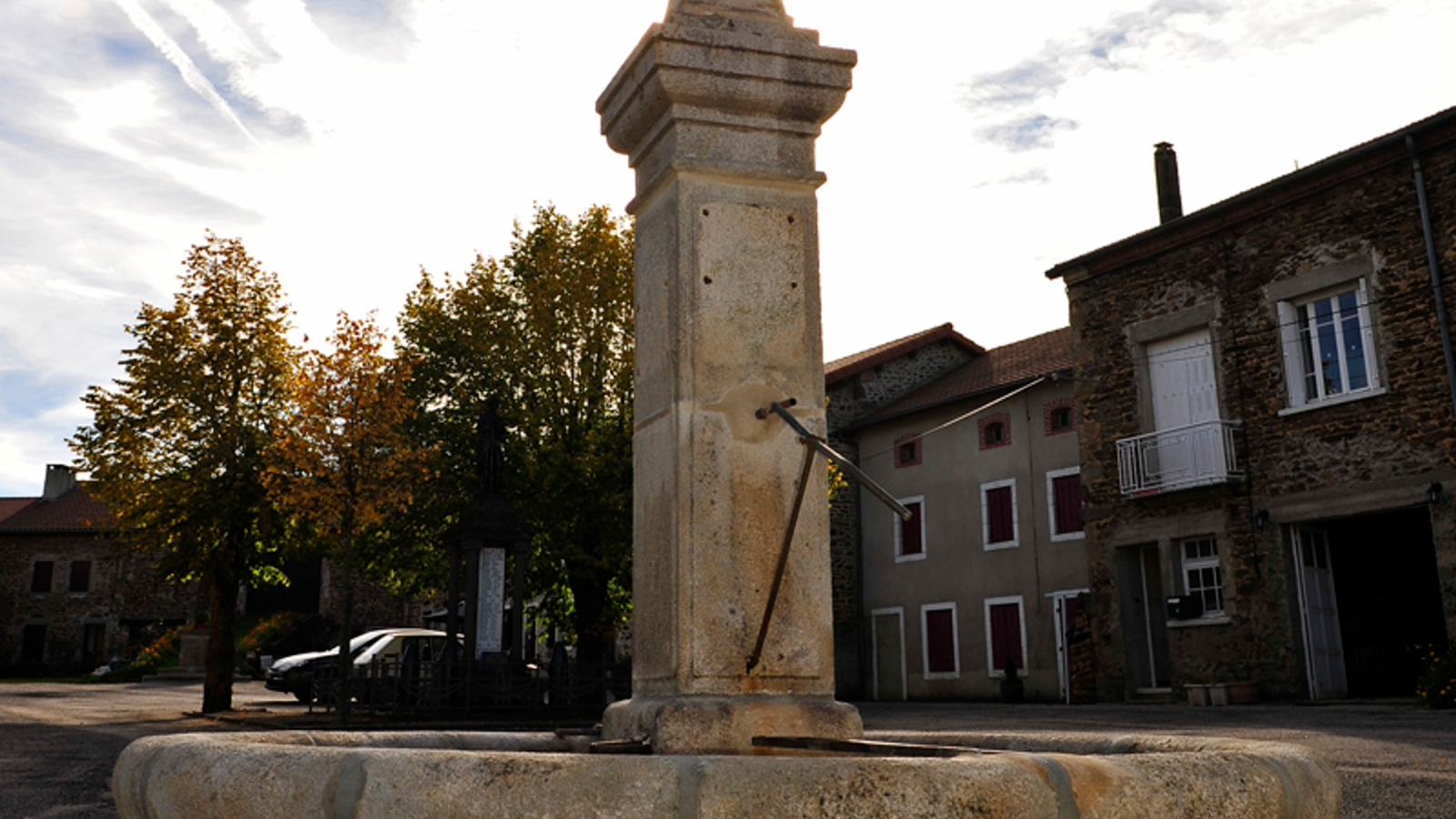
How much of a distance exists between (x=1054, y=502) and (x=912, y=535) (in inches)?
164

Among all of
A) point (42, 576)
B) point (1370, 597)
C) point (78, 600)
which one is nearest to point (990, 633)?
point (1370, 597)

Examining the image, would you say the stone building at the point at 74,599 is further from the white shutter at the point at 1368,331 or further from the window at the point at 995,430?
the white shutter at the point at 1368,331

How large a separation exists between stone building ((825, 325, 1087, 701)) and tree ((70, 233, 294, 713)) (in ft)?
42.8

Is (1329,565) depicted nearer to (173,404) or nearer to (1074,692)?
(1074,692)

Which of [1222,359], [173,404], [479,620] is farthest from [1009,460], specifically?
[173,404]

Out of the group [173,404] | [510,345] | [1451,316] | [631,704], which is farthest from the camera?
[510,345]

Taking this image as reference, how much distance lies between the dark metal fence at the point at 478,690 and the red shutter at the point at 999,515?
11.0 m

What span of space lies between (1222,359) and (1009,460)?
721 cm

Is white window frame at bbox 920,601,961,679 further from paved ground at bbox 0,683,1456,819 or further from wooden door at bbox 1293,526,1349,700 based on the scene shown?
wooden door at bbox 1293,526,1349,700

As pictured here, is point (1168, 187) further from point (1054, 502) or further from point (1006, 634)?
point (1006, 634)

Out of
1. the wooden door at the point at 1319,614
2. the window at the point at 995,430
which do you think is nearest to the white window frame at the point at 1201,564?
the wooden door at the point at 1319,614

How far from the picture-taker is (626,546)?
2162cm

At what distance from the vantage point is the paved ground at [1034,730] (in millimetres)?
7523

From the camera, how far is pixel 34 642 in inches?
1839
